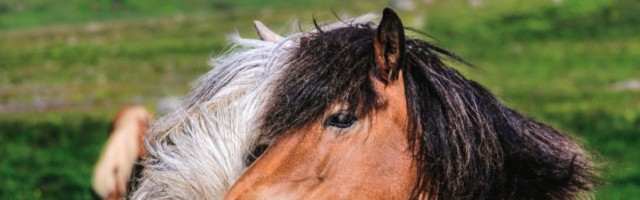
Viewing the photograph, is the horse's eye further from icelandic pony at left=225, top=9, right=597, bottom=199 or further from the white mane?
the white mane

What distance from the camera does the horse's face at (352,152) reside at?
10.9 feet

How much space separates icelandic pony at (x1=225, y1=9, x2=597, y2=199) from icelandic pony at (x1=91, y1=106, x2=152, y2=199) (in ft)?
9.10

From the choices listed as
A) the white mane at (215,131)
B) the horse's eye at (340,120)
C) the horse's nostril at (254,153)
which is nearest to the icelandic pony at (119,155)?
the white mane at (215,131)

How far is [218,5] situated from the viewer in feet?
248

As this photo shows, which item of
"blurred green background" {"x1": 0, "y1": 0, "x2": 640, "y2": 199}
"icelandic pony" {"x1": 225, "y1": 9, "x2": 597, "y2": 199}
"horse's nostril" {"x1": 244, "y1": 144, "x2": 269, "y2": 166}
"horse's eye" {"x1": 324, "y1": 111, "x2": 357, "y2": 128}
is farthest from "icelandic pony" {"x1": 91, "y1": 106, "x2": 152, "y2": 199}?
"horse's eye" {"x1": 324, "y1": 111, "x2": 357, "y2": 128}

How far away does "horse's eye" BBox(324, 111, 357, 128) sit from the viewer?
3.43 metres

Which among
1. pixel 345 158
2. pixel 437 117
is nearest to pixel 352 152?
pixel 345 158

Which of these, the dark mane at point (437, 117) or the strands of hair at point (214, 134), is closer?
the dark mane at point (437, 117)

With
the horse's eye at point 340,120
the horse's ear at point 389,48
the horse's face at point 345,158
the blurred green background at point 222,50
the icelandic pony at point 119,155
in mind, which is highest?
the blurred green background at point 222,50

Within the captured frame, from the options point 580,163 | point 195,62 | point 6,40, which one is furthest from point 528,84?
point 6,40

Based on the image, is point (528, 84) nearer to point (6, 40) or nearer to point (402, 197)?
point (402, 197)

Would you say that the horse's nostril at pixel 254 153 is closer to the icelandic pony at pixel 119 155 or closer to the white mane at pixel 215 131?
the white mane at pixel 215 131

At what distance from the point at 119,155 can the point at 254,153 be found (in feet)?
9.62

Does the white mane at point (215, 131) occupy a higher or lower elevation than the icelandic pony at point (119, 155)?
lower
